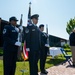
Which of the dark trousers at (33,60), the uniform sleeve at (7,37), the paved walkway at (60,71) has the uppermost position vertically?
the uniform sleeve at (7,37)

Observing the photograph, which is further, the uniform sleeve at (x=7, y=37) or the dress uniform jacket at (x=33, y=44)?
the dress uniform jacket at (x=33, y=44)

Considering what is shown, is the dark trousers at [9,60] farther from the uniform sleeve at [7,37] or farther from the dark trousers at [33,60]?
the dark trousers at [33,60]

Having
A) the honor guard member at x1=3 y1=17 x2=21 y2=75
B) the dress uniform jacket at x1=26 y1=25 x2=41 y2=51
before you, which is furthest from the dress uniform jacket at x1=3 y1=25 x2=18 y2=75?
the dress uniform jacket at x1=26 y1=25 x2=41 y2=51

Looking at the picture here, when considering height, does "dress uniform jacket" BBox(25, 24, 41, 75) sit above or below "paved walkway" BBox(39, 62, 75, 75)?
above

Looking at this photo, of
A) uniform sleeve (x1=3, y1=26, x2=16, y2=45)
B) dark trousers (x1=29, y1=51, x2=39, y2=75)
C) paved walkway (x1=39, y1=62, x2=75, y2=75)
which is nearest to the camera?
uniform sleeve (x1=3, y1=26, x2=16, y2=45)

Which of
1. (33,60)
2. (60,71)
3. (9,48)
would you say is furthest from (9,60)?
(60,71)

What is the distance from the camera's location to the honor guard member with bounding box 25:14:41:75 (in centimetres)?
644

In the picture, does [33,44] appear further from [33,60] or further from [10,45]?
[10,45]

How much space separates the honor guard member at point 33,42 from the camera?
6438 millimetres

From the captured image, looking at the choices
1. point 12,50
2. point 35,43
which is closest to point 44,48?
point 35,43

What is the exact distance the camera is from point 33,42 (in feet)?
21.2

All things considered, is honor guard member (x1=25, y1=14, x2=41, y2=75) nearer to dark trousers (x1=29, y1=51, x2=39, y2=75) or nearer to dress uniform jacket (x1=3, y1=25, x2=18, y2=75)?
dark trousers (x1=29, y1=51, x2=39, y2=75)

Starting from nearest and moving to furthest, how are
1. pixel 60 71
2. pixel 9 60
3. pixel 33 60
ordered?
pixel 9 60
pixel 33 60
pixel 60 71

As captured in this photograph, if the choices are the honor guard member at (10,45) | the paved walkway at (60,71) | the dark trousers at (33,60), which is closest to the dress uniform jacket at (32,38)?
the dark trousers at (33,60)
